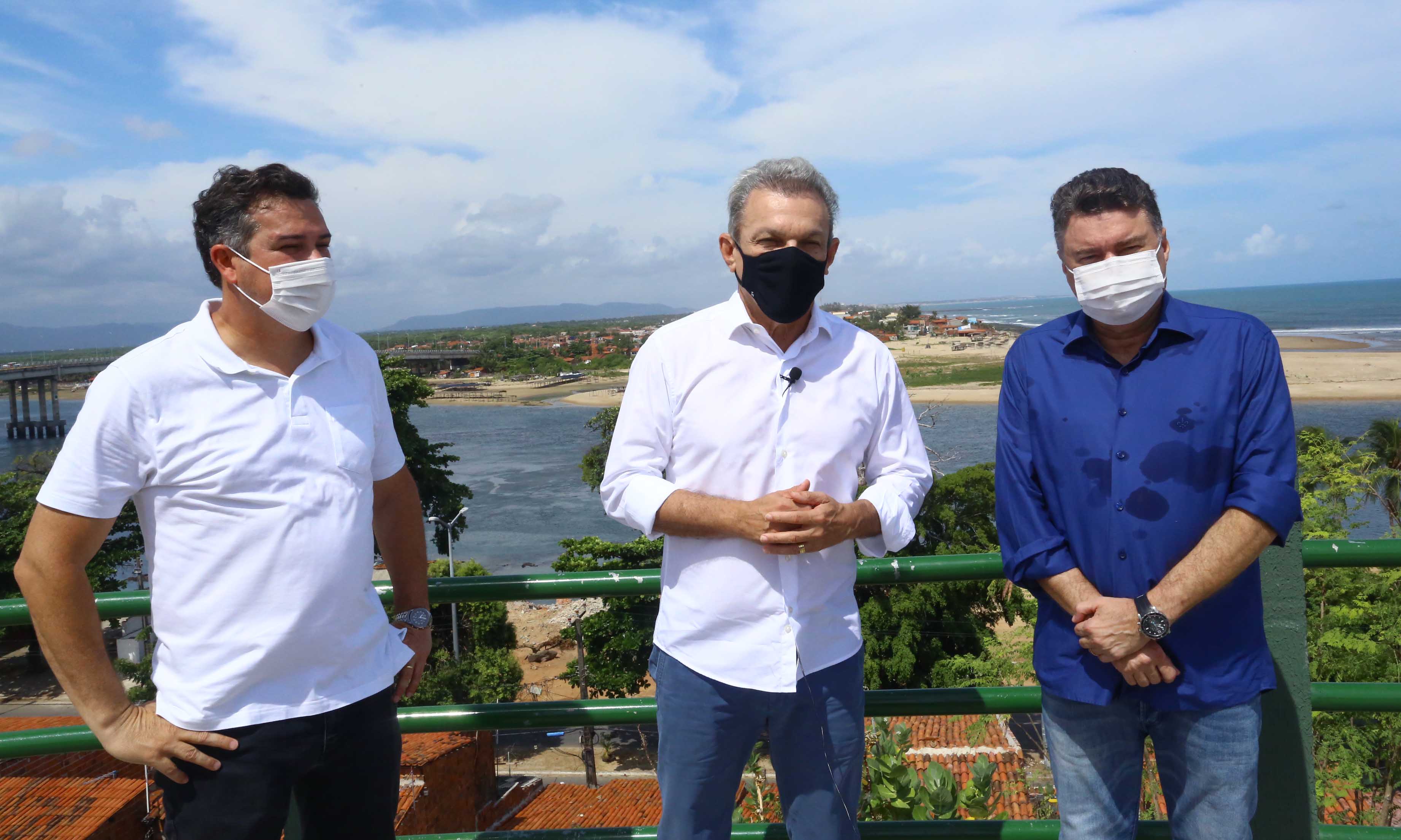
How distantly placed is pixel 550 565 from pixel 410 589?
4673 cm

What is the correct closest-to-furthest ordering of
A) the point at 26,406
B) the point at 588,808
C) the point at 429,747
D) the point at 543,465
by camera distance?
the point at 429,747 < the point at 588,808 < the point at 543,465 < the point at 26,406

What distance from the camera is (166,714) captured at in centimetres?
194

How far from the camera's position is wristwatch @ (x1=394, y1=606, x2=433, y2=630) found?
2.36 meters

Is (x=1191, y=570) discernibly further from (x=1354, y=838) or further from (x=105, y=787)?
(x=105, y=787)

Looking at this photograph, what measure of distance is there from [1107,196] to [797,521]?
110 centimetres

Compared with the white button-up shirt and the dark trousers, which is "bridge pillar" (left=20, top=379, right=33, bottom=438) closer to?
the dark trousers

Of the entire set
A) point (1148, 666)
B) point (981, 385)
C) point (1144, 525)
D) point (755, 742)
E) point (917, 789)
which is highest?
point (1144, 525)

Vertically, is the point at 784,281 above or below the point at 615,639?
above

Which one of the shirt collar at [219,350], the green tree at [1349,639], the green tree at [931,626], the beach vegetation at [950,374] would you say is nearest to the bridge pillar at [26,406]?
the beach vegetation at [950,374]

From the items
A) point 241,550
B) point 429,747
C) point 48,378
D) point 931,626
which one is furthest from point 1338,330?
point 241,550

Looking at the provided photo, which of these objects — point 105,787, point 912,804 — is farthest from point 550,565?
point 912,804

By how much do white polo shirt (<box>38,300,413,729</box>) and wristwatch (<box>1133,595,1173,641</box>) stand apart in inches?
66.6

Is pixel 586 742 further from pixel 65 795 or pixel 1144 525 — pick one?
pixel 1144 525

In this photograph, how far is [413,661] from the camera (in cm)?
231
